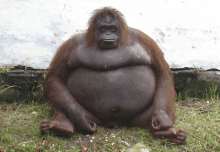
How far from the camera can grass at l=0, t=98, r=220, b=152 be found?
2.82 meters

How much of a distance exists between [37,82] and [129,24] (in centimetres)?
178

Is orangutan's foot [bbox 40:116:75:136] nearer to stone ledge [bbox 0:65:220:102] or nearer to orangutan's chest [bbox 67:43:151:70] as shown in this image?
orangutan's chest [bbox 67:43:151:70]

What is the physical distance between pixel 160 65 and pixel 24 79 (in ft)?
5.67

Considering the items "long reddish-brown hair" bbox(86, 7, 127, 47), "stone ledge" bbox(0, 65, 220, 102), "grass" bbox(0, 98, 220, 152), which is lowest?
"grass" bbox(0, 98, 220, 152)

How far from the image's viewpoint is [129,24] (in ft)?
15.9

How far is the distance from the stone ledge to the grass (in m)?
0.34

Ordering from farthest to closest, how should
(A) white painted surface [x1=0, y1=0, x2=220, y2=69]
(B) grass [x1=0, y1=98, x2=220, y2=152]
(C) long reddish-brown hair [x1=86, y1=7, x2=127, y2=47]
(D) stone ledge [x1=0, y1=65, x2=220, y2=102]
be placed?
1. (A) white painted surface [x1=0, y1=0, x2=220, y2=69]
2. (D) stone ledge [x1=0, y1=65, x2=220, y2=102]
3. (C) long reddish-brown hair [x1=86, y1=7, x2=127, y2=47]
4. (B) grass [x1=0, y1=98, x2=220, y2=152]

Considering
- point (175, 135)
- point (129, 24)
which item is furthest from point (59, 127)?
point (129, 24)

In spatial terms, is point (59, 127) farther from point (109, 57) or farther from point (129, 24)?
point (129, 24)

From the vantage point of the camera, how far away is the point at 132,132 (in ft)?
10.2

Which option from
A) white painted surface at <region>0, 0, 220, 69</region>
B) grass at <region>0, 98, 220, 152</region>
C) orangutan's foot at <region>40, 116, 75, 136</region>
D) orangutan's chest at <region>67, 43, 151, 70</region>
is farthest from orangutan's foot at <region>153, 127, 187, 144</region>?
white painted surface at <region>0, 0, 220, 69</region>

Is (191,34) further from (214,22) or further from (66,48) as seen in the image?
(66,48)

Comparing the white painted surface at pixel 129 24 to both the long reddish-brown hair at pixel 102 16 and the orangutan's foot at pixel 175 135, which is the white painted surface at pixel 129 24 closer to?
the long reddish-brown hair at pixel 102 16

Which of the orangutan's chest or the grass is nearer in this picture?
the grass
